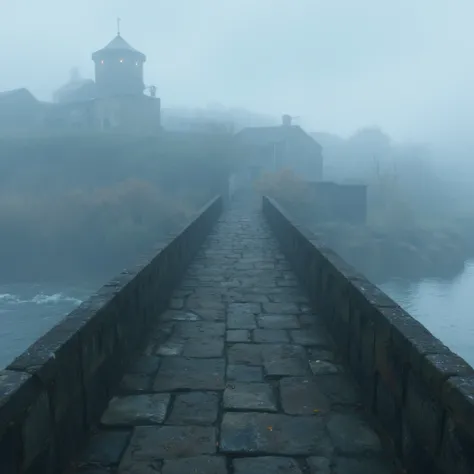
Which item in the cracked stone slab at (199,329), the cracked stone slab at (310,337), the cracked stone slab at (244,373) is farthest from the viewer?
the cracked stone slab at (199,329)

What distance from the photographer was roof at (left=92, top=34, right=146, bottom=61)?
4583 cm

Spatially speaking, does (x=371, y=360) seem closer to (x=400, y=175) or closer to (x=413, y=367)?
(x=413, y=367)

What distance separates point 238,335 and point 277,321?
0.63m

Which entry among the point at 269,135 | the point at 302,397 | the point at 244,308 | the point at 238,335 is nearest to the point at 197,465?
the point at 302,397

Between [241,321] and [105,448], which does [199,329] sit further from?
[105,448]

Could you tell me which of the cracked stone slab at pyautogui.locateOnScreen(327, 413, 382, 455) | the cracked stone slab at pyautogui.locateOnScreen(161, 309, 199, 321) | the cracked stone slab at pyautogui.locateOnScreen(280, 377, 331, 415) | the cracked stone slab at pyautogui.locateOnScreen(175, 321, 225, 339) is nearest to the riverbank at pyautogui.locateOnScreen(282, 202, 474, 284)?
the cracked stone slab at pyautogui.locateOnScreen(161, 309, 199, 321)

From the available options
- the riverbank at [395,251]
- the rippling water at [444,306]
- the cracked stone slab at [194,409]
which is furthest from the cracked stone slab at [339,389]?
the riverbank at [395,251]

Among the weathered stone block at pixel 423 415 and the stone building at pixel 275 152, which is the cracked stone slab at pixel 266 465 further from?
the stone building at pixel 275 152

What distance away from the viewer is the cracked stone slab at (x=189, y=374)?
367 cm

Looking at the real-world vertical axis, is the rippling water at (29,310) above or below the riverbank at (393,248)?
below

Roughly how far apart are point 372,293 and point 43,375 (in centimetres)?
250

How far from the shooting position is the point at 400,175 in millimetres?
72438

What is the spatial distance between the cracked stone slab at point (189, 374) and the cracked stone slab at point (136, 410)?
0.17 metres

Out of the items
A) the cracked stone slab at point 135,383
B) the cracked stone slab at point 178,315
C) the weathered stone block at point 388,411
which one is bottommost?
the cracked stone slab at point 178,315
